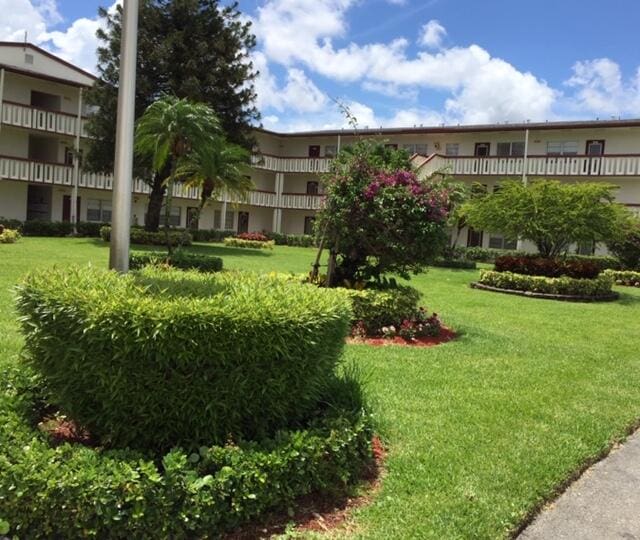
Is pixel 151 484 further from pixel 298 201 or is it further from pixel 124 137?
pixel 298 201

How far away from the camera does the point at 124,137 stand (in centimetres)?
516

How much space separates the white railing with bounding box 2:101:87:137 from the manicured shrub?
15.8ft

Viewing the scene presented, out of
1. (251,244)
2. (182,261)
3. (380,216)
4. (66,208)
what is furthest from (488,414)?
(66,208)

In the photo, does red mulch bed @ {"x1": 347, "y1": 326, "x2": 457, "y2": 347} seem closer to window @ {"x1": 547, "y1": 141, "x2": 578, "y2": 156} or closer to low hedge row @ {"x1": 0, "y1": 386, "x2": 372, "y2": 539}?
low hedge row @ {"x1": 0, "y1": 386, "x2": 372, "y2": 539}

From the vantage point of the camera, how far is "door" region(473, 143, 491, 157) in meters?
39.1

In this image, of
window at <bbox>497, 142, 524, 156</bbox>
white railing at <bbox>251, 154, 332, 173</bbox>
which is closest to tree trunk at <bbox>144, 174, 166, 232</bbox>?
white railing at <bbox>251, 154, 332, 173</bbox>

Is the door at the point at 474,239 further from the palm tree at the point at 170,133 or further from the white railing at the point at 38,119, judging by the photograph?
the palm tree at the point at 170,133

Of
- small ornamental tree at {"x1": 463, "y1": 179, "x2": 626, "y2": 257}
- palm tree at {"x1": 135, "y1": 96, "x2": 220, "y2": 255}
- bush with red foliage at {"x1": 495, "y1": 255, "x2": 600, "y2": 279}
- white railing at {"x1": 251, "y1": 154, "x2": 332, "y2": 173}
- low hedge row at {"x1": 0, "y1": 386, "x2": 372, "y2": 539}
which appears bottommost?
low hedge row at {"x1": 0, "y1": 386, "x2": 372, "y2": 539}

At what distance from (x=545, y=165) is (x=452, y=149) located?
7090 mm

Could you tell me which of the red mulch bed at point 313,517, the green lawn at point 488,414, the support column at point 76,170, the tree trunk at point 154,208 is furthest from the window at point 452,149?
the red mulch bed at point 313,517

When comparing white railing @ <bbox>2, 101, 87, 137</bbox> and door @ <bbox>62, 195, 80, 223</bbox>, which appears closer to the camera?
white railing @ <bbox>2, 101, 87, 137</bbox>

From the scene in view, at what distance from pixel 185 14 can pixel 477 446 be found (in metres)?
26.9

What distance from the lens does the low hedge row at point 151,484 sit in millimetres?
3236

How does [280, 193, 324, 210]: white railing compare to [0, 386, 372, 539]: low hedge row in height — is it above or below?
above
